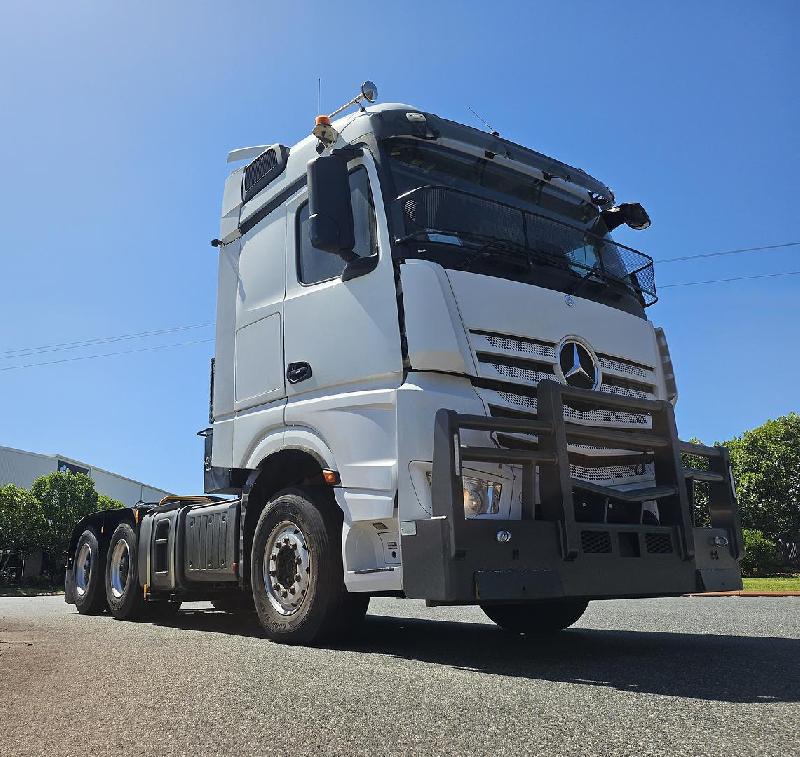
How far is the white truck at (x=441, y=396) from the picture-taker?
4.57 meters

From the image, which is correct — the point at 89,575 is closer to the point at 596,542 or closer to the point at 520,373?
the point at 520,373

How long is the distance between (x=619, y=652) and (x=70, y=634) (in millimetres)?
4593

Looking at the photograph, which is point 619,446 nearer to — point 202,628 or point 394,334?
point 394,334

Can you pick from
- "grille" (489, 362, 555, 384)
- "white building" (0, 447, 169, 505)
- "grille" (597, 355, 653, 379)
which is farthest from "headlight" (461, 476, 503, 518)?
"white building" (0, 447, 169, 505)

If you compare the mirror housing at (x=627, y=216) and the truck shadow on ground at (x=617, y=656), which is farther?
the mirror housing at (x=627, y=216)

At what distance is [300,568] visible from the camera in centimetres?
541

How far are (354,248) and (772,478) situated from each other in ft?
131

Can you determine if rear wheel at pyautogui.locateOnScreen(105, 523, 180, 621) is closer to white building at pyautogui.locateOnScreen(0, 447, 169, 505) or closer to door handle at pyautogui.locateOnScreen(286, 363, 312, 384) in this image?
door handle at pyautogui.locateOnScreen(286, 363, 312, 384)

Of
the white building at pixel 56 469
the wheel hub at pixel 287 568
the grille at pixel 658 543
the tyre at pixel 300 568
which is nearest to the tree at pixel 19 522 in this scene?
the white building at pixel 56 469

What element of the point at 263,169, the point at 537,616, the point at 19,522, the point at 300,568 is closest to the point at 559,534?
the point at 300,568

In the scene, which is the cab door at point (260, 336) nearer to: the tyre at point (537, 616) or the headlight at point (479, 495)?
the headlight at point (479, 495)

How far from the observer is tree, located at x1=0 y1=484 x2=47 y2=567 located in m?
44.1

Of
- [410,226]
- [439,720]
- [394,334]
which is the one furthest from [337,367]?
[439,720]

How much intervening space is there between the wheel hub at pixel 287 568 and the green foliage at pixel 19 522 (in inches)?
1736
